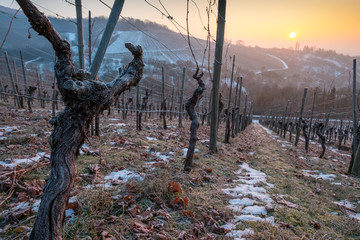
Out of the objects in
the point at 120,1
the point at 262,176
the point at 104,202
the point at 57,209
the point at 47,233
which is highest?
the point at 120,1

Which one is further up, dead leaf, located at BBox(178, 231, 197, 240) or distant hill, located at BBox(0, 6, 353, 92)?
distant hill, located at BBox(0, 6, 353, 92)

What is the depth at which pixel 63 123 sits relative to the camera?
1628 millimetres

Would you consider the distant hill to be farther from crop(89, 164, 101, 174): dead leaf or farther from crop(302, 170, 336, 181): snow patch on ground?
crop(89, 164, 101, 174): dead leaf

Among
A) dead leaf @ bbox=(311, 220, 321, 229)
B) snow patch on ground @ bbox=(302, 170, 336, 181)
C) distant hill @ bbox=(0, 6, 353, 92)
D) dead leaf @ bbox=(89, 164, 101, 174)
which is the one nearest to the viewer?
dead leaf @ bbox=(311, 220, 321, 229)

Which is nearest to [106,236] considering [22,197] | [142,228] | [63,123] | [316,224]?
[142,228]

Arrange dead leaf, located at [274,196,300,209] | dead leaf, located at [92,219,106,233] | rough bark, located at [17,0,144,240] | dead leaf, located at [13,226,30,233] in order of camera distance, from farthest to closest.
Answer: dead leaf, located at [274,196,300,209], dead leaf, located at [92,219,106,233], dead leaf, located at [13,226,30,233], rough bark, located at [17,0,144,240]

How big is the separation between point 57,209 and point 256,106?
81.3 meters

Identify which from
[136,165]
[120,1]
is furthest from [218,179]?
[120,1]

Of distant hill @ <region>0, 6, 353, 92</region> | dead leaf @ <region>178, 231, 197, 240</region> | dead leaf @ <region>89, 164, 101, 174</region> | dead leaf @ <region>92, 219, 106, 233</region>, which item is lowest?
dead leaf @ <region>178, 231, 197, 240</region>

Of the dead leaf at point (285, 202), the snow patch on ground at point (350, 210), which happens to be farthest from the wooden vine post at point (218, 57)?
the snow patch on ground at point (350, 210)

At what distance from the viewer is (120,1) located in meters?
3.75

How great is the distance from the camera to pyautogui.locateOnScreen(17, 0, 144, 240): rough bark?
1526 millimetres

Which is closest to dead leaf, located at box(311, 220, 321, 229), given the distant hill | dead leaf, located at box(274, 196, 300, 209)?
dead leaf, located at box(274, 196, 300, 209)

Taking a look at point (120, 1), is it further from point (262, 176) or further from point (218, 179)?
point (262, 176)
